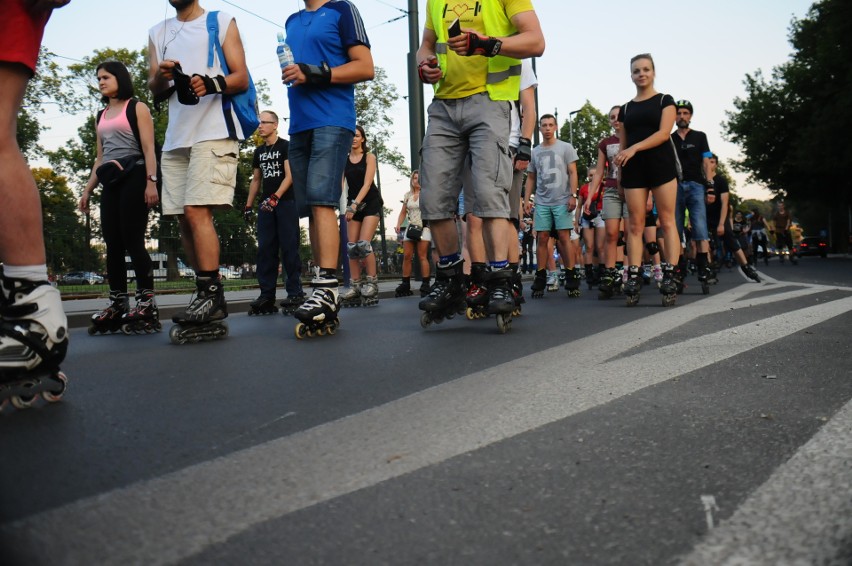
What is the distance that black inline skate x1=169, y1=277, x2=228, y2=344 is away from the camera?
541cm

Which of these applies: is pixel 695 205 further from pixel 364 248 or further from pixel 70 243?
pixel 70 243

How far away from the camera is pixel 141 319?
6.52m

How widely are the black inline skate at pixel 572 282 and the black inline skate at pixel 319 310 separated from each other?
5237mm

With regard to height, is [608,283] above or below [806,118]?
below

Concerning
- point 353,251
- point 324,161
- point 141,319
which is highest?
point 324,161

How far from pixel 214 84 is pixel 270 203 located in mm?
3467

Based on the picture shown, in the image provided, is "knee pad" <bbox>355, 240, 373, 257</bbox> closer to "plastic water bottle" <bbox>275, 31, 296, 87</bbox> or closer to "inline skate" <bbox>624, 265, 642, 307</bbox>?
"inline skate" <bbox>624, 265, 642, 307</bbox>

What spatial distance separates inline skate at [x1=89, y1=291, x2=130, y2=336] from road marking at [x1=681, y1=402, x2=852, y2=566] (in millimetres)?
5615

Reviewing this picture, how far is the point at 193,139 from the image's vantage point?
5781mm

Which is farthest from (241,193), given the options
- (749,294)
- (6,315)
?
(6,315)

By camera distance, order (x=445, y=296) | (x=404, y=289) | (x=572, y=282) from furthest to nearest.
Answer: (x=404, y=289) → (x=572, y=282) → (x=445, y=296)

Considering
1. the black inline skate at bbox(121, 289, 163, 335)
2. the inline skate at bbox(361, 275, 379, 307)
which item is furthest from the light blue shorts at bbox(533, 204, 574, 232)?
the black inline skate at bbox(121, 289, 163, 335)

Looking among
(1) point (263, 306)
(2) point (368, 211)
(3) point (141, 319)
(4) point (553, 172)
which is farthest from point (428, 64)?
A: (4) point (553, 172)

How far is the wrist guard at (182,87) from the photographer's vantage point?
538 cm
